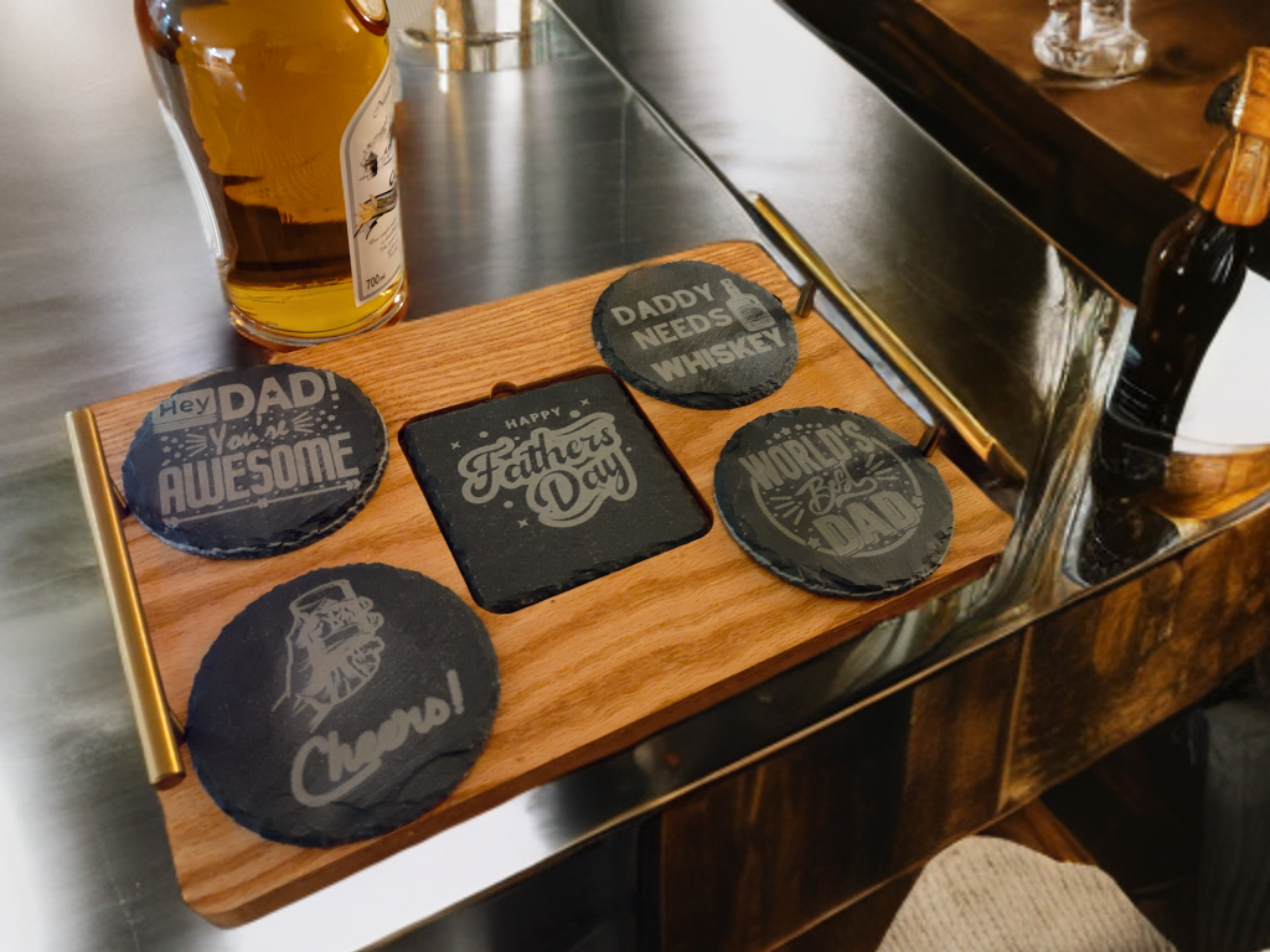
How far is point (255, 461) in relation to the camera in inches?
21.6

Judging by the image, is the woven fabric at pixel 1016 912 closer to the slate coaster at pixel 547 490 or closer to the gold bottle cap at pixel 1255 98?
the slate coaster at pixel 547 490

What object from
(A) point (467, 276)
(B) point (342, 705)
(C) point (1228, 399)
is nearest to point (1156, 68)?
(C) point (1228, 399)

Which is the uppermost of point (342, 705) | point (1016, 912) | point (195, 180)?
point (195, 180)

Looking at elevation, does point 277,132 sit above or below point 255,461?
above

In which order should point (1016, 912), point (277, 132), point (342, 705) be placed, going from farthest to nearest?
point (1016, 912) → point (277, 132) → point (342, 705)

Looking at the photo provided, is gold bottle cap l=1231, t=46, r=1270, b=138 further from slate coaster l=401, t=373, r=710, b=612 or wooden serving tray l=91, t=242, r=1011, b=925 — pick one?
slate coaster l=401, t=373, r=710, b=612

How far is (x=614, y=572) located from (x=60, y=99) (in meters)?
0.64

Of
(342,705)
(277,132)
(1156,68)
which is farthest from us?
(1156,68)

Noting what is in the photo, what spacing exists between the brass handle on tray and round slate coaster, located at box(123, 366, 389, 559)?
0.27 meters

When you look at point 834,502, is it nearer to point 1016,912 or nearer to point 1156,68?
point 1016,912

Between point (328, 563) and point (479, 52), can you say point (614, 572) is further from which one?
point (479, 52)

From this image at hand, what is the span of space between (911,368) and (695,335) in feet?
Answer: 0.41

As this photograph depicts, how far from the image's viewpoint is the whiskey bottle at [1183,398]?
613 millimetres

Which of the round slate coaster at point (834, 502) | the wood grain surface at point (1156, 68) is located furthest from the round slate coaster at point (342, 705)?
the wood grain surface at point (1156, 68)
